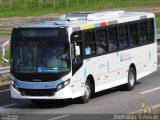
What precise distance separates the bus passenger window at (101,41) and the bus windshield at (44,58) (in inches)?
92.2

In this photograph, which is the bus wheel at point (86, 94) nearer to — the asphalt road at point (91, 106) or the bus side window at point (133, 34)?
the asphalt road at point (91, 106)

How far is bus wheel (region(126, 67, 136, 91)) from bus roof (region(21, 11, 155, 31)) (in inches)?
70.4

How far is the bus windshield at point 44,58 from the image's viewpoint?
65.0 ft

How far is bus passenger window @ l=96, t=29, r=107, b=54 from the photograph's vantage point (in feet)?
72.5

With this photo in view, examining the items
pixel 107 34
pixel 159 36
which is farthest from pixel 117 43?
pixel 159 36

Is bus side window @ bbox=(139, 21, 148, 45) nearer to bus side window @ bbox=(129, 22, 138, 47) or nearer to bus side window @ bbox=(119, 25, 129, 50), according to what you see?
bus side window @ bbox=(129, 22, 138, 47)

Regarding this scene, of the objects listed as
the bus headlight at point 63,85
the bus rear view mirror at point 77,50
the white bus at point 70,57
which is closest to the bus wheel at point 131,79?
the white bus at point 70,57

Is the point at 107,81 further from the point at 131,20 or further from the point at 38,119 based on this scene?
the point at 38,119

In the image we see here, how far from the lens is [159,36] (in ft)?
138

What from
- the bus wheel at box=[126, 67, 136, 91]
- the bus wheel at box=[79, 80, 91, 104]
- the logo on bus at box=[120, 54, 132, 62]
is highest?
the logo on bus at box=[120, 54, 132, 62]

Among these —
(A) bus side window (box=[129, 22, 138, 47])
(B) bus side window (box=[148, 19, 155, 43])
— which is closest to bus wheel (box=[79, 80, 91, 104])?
(A) bus side window (box=[129, 22, 138, 47])

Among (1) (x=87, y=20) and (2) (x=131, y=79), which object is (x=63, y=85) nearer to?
(1) (x=87, y=20)

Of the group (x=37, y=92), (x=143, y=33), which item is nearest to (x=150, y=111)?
(x=37, y=92)

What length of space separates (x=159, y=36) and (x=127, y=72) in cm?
1818
